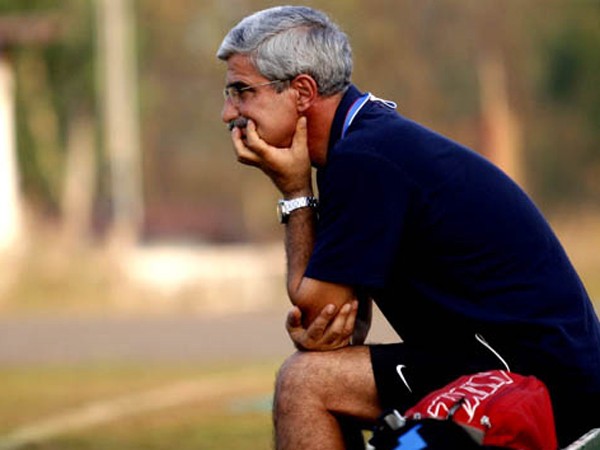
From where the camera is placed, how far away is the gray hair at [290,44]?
507cm

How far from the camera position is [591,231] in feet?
110

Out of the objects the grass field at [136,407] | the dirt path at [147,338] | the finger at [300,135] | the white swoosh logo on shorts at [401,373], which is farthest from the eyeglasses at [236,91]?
the dirt path at [147,338]

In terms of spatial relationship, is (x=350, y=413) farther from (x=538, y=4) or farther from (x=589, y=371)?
(x=538, y=4)

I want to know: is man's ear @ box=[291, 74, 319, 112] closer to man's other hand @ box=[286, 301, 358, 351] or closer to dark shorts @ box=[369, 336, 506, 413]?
man's other hand @ box=[286, 301, 358, 351]

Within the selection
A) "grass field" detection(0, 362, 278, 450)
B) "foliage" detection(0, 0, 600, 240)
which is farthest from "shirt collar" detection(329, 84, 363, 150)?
"foliage" detection(0, 0, 600, 240)

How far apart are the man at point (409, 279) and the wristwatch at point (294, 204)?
11 cm

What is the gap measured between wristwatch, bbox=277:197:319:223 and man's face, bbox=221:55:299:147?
181 mm

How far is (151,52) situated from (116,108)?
47.3ft

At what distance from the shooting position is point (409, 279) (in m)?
4.92

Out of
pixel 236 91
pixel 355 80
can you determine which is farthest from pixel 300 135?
pixel 355 80

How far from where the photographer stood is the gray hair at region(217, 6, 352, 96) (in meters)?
5.07

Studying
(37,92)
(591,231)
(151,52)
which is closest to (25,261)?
(591,231)

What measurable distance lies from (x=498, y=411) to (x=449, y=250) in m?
0.66

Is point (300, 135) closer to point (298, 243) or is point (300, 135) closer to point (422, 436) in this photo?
point (298, 243)
